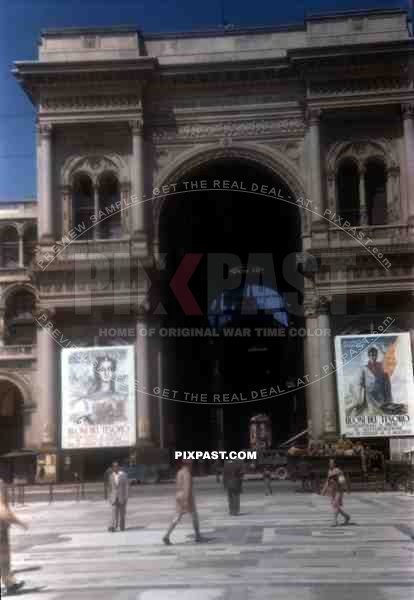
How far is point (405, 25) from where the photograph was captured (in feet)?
36.4

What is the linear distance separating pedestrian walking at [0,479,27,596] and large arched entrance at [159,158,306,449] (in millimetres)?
2311

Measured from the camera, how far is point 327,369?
41.3ft

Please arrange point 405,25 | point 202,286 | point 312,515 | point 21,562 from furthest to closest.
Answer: point 202,286
point 312,515
point 405,25
point 21,562

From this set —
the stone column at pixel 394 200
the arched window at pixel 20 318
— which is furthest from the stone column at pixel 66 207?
the arched window at pixel 20 318

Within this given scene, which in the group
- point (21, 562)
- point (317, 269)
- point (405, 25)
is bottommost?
point (21, 562)

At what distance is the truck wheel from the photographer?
12625 mm

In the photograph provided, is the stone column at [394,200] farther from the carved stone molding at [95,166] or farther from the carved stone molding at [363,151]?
the carved stone molding at [95,166]

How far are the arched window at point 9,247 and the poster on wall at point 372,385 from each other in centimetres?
2639

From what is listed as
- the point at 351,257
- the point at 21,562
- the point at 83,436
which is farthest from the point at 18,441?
the point at 21,562

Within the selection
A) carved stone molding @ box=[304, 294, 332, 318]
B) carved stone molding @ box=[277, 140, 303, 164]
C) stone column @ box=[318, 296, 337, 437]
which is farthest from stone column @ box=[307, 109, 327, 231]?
stone column @ box=[318, 296, 337, 437]

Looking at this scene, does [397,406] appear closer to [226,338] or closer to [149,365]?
[226,338]

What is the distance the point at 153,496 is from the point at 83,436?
245cm

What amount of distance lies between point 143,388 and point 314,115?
7.62m

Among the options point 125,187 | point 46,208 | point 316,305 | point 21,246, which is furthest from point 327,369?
point 21,246
